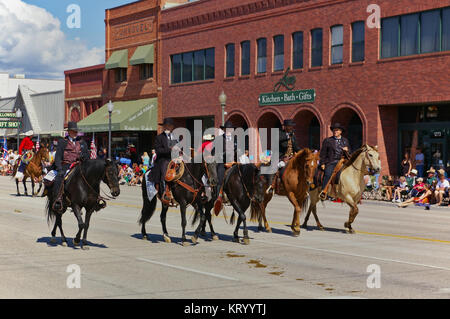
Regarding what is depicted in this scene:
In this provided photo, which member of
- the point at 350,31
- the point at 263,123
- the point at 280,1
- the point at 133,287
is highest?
the point at 280,1

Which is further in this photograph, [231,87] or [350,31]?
[231,87]

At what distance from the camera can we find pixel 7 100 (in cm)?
7875

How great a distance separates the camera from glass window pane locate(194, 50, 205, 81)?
45.4 meters

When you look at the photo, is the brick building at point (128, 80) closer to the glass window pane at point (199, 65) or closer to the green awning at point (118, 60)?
the green awning at point (118, 60)

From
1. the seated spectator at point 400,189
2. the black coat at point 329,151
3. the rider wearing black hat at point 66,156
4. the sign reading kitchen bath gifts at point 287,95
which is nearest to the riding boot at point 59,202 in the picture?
the rider wearing black hat at point 66,156

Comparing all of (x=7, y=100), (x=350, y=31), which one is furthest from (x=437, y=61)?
(x=7, y=100)

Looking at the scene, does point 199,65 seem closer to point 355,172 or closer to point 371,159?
point 355,172

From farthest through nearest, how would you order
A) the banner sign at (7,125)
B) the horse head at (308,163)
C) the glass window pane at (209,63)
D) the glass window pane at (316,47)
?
the banner sign at (7,125)
the glass window pane at (209,63)
the glass window pane at (316,47)
the horse head at (308,163)

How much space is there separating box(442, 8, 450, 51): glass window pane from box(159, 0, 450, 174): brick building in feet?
0.15

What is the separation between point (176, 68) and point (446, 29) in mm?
22264

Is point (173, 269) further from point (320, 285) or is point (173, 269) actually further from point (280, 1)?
point (280, 1)

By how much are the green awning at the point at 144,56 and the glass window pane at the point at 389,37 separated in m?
21.0

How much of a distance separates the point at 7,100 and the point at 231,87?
4441 cm

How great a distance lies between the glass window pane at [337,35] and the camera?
3547 centimetres
